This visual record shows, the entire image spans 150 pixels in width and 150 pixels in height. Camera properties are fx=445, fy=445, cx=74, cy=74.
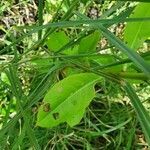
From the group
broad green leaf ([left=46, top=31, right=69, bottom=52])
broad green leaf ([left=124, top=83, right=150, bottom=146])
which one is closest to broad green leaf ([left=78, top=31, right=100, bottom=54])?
broad green leaf ([left=46, top=31, right=69, bottom=52])

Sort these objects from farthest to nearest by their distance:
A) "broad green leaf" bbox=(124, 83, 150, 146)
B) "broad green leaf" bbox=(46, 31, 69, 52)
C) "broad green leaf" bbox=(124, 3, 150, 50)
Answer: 1. "broad green leaf" bbox=(46, 31, 69, 52)
2. "broad green leaf" bbox=(124, 3, 150, 50)
3. "broad green leaf" bbox=(124, 83, 150, 146)

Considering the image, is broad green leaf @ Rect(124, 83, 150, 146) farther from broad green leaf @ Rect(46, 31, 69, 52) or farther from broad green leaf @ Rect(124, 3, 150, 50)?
broad green leaf @ Rect(46, 31, 69, 52)

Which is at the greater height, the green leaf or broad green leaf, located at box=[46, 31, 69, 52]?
broad green leaf, located at box=[46, 31, 69, 52]

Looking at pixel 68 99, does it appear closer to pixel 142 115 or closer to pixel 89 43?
pixel 89 43

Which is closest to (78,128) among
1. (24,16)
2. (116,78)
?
(24,16)

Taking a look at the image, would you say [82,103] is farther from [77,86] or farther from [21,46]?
[21,46]

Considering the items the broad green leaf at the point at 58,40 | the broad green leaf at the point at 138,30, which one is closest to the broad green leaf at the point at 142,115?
the broad green leaf at the point at 138,30
